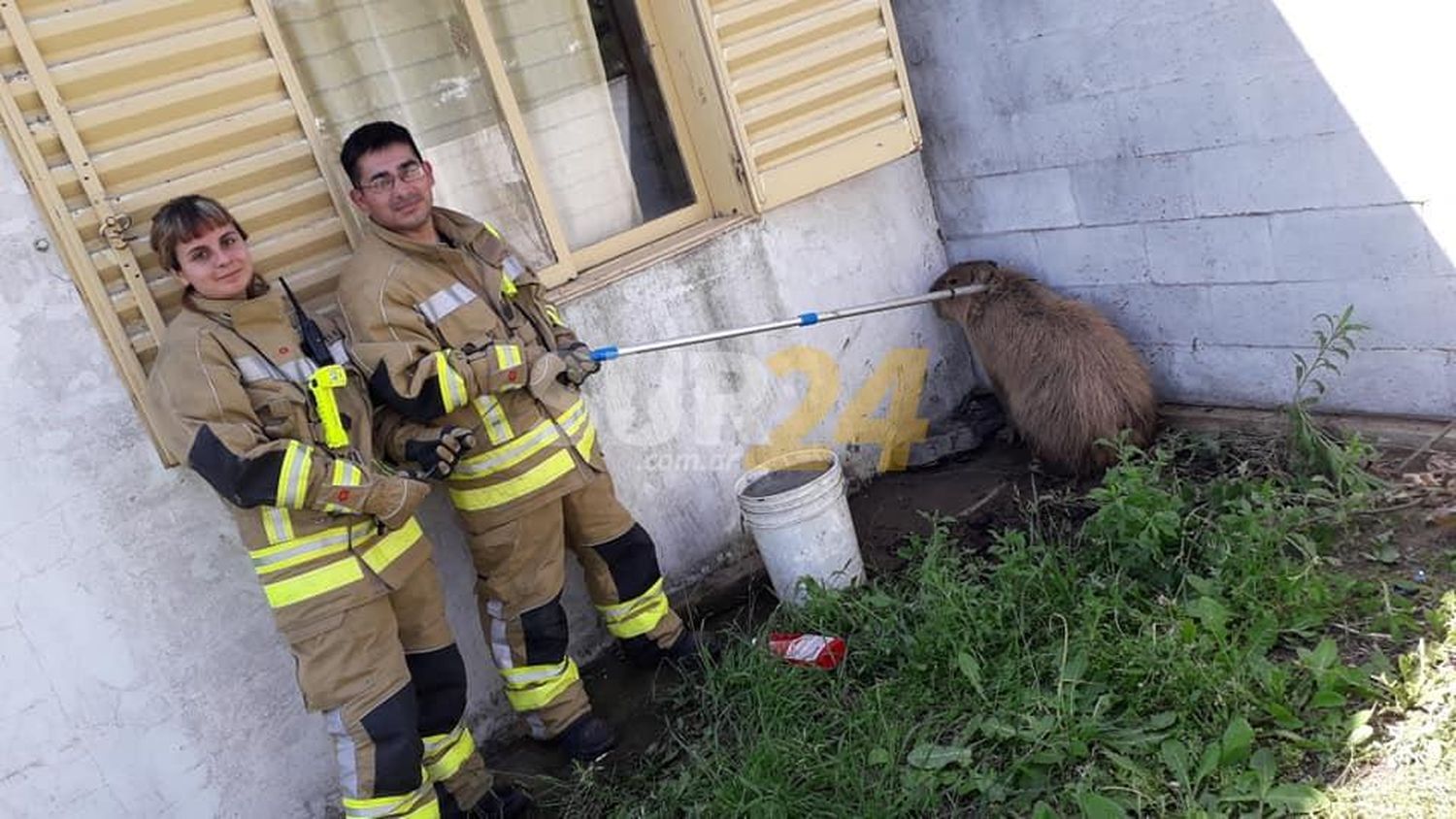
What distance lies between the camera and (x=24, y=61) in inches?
106

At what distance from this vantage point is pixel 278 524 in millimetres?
2734

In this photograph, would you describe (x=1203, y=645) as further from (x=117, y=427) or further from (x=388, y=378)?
(x=117, y=427)

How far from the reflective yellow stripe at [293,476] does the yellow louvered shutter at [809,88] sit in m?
2.10

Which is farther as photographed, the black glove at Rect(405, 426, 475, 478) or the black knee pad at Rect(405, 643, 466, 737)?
the black knee pad at Rect(405, 643, 466, 737)

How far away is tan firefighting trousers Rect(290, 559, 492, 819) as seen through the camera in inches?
109

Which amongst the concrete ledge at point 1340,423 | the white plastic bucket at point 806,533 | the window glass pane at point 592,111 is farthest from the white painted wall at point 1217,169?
the white plastic bucket at point 806,533

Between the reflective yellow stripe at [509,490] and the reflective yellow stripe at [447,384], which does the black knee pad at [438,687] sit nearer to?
the reflective yellow stripe at [509,490]

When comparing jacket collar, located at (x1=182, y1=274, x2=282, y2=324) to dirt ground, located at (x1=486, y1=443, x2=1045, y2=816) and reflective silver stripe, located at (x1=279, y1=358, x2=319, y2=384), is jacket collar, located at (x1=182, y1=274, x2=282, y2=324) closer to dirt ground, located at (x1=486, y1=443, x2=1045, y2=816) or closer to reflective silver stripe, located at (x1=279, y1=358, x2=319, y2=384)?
reflective silver stripe, located at (x1=279, y1=358, x2=319, y2=384)

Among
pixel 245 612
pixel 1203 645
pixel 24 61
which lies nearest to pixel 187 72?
pixel 24 61

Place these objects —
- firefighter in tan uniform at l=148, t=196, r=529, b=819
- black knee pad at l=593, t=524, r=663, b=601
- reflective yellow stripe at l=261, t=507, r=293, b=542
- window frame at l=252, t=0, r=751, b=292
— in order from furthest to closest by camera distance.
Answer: window frame at l=252, t=0, r=751, b=292
black knee pad at l=593, t=524, r=663, b=601
reflective yellow stripe at l=261, t=507, r=293, b=542
firefighter in tan uniform at l=148, t=196, r=529, b=819

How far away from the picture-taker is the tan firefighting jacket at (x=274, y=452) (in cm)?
261

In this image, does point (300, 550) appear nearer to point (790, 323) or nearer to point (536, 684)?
point (536, 684)

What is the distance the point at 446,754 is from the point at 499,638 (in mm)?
382

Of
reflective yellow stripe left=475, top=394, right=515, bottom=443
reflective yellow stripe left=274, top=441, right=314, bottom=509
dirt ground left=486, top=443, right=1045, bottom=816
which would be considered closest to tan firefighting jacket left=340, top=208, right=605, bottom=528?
reflective yellow stripe left=475, top=394, right=515, bottom=443
